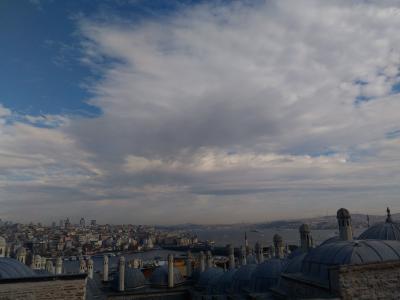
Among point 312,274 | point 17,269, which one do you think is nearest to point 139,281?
point 17,269

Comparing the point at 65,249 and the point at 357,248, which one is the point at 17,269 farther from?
the point at 65,249

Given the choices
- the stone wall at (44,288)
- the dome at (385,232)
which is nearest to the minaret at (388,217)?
the dome at (385,232)

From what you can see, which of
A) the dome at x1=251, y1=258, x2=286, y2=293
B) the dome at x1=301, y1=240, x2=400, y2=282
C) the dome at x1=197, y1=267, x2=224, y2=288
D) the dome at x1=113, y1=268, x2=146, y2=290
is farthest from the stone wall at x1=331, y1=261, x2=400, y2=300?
the dome at x1=113, y1=268, x2=146, y2=290

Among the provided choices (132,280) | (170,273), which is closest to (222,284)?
(170,273)

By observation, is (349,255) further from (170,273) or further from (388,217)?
(170,273)

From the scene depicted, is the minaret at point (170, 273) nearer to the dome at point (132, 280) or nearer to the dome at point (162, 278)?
the dome at point (162, 278)

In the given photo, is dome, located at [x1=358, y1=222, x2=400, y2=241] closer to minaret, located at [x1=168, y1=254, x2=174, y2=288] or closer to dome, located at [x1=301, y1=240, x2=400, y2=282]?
dome, located at [x1=301, y1=240, x2=400, y2=282]
